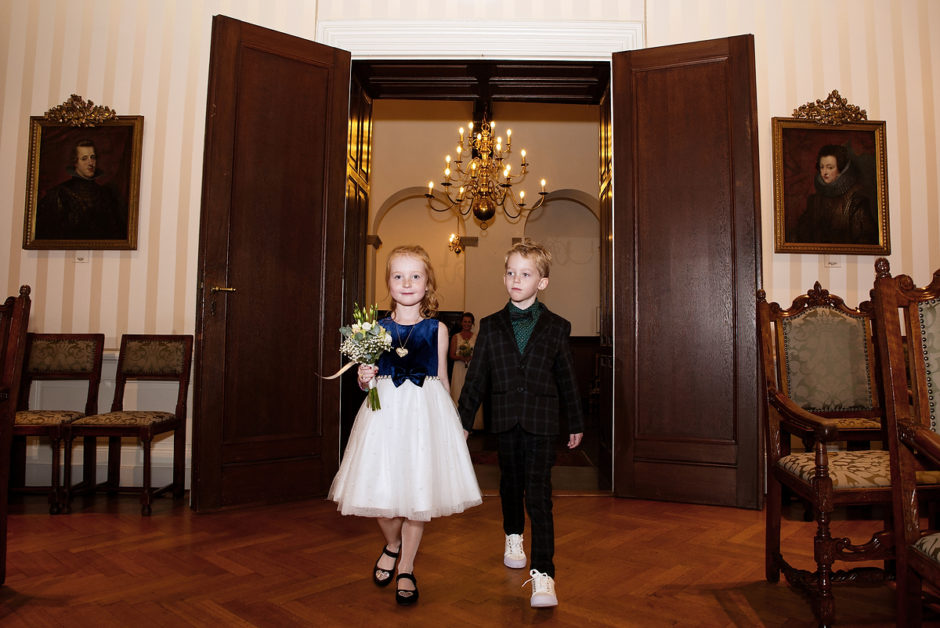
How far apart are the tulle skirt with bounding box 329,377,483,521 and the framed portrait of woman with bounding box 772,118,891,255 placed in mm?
2897

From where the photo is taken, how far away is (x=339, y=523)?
3117mm

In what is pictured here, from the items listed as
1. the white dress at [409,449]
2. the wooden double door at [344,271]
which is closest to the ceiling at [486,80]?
the wooden double door at [344,271]

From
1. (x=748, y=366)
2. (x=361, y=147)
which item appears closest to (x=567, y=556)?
(x=748, y=366)

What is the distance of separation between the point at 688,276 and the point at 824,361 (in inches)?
40.8

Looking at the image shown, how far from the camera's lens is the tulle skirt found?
2004 millimetres

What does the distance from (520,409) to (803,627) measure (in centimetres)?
113

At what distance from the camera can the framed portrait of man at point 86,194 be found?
406 centimetres

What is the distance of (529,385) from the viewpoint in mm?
2207

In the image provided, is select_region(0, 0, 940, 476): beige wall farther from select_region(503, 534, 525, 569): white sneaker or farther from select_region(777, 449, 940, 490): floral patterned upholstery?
select_region(503, 534, 525, 569): white sneaker

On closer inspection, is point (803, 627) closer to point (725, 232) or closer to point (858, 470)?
Answer: point (858, 470)

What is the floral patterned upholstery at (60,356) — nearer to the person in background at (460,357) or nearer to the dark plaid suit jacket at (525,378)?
the dark plaid suit jacket at (525,378)

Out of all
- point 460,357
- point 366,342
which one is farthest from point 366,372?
point 460,357

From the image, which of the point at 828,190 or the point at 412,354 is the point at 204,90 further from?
the point at 828,190

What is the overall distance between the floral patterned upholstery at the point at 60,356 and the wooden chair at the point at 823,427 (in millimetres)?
3866
